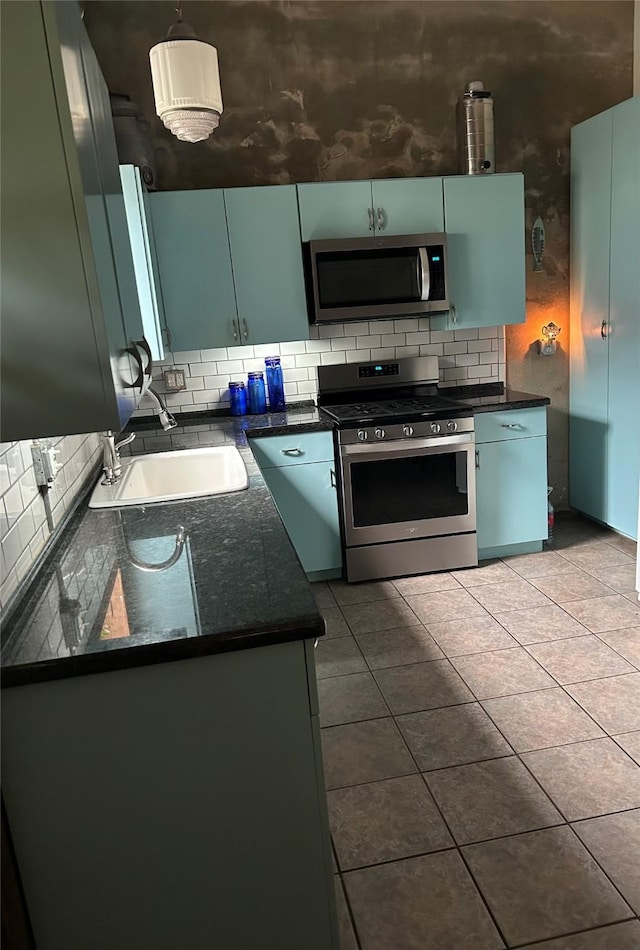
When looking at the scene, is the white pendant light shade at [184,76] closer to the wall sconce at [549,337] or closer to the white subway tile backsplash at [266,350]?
the white subway tile backsplash at [266,350]

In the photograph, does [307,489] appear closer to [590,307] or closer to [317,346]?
[317,346]

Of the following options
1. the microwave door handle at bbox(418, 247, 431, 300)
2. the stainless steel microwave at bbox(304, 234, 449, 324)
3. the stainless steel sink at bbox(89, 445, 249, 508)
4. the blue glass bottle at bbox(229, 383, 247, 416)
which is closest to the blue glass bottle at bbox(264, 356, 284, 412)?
the blue glass bottle at bbox(229, 383, 247, 416)

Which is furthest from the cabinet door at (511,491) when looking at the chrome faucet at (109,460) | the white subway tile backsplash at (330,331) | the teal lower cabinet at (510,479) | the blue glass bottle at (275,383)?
the chrome faucet at (109,460)

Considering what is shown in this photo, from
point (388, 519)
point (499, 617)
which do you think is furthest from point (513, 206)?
point (499, 617)

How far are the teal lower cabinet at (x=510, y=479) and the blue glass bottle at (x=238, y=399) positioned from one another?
1.31 metres

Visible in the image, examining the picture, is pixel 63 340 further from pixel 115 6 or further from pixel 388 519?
pixel 115 6

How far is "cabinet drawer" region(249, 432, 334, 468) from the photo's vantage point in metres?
3.65

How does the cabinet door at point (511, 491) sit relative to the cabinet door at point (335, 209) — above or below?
below

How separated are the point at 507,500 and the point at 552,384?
989mm

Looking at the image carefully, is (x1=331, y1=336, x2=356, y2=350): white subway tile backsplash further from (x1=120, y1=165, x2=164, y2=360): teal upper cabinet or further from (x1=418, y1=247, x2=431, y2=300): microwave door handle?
(x1=120, y1=165, x2=164, y2=360): teal upper cabinet

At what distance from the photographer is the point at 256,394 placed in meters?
4.06

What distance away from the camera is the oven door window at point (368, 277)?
3.74m

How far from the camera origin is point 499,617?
3336 millimetres

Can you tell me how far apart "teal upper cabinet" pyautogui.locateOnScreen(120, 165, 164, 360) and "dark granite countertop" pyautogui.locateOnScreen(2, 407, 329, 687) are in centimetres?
115
